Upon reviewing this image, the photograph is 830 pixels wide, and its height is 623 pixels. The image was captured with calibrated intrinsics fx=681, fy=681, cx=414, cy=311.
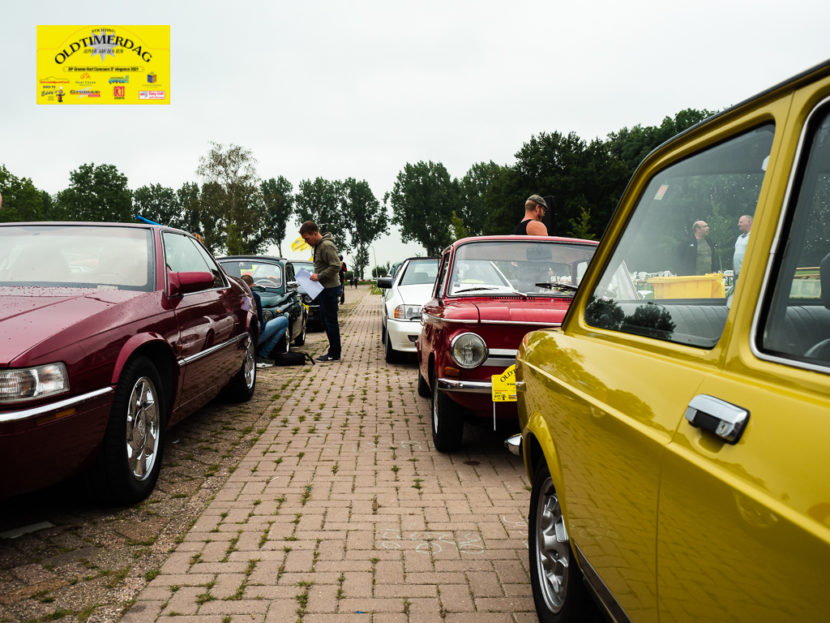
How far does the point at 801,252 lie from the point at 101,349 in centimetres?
329

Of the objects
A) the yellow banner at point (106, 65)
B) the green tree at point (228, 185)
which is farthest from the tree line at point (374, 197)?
the yellow banner at point (106, 65)

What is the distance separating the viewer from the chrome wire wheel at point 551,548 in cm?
243

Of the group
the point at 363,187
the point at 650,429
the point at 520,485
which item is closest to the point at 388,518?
the point at 520,485

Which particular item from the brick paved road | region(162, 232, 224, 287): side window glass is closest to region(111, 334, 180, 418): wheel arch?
the brick paved road

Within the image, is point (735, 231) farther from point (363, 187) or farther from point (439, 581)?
point (363, 187)

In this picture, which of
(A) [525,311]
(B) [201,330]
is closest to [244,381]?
(B) [201,330]

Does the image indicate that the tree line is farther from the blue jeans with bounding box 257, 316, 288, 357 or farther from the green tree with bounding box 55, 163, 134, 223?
the blue jeans with bounding box 257, 316, 288, 357

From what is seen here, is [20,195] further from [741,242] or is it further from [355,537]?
[741,242]

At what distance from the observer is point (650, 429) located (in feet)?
4.98

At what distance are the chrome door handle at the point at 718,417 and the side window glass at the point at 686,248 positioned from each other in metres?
0.20

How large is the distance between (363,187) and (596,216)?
6168 centimetres

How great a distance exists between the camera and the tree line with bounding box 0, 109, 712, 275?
5031cm

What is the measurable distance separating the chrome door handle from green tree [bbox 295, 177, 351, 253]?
345ft

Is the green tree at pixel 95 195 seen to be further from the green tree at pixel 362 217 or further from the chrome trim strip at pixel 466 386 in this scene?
the chrome trim strip at pixel 466 386
